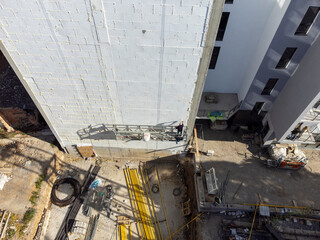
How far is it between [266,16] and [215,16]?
25.2 ft

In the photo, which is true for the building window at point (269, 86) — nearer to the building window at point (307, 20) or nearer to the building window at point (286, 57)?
the building window at point (286, 57)

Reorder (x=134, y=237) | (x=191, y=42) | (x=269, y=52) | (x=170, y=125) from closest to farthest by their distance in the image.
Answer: (x=191, y=42)
(x=269, y=52)
(x=170, y=125)
(x=134, y=237)

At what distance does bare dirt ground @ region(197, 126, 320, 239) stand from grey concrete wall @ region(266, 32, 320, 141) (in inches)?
157

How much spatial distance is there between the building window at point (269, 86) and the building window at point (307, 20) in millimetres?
4520

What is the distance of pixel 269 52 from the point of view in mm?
16531

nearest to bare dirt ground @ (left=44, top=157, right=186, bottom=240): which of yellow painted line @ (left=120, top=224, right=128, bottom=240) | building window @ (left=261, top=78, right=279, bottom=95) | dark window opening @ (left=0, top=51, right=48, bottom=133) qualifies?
yellow painted line @ (left=120, top=224, right=128, bottom=240)

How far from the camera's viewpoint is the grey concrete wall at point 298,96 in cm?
1525

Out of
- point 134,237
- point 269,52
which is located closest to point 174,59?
point 269,52

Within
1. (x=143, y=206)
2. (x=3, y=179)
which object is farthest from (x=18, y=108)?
(x=143, y=206)

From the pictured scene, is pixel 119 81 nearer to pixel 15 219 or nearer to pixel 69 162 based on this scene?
pixel 69 162

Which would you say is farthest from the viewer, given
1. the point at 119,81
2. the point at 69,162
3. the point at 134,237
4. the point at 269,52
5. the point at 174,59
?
the point at 69,162

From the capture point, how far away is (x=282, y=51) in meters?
16.4

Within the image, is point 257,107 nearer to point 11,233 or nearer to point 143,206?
point 143,206

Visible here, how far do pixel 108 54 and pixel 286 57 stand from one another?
1371 cm
